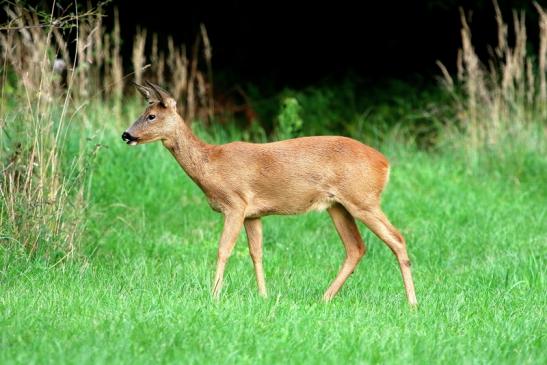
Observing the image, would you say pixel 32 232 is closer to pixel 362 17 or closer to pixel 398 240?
pixel 398 240

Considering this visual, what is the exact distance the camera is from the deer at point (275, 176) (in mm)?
7426

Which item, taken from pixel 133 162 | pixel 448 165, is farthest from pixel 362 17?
pixel 133 162

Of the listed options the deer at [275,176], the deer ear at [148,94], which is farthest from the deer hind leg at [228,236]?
the deer ear at [148,94]

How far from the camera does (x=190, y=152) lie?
7.61 m

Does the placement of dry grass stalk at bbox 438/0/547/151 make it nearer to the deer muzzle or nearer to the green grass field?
the green grass field

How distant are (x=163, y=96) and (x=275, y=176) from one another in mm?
961

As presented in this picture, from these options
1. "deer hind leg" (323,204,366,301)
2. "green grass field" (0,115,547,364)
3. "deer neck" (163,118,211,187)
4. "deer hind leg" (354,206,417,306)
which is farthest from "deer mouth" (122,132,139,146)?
"deer hind leg" (354,206,417,306)

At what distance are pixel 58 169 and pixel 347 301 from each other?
261cm

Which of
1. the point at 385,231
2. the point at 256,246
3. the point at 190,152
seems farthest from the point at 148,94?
the point at 385,231

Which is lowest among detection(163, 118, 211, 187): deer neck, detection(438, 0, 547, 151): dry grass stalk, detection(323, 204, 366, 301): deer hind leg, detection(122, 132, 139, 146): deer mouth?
detection(438, 0, 547, 151): dry grass stalk

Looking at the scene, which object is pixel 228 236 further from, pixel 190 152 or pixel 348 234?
pixel 348 234

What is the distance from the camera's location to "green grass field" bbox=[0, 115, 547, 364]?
5.53 metres

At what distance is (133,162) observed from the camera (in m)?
10.9

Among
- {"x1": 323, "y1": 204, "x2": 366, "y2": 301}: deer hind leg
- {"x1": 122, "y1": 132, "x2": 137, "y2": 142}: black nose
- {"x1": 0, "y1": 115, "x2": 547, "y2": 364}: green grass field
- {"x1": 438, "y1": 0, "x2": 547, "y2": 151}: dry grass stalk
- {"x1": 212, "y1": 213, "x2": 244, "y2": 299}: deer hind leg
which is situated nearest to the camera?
{"x1": 0, "y1": 115, "x2": 547, "y2": 364}: green grass field
